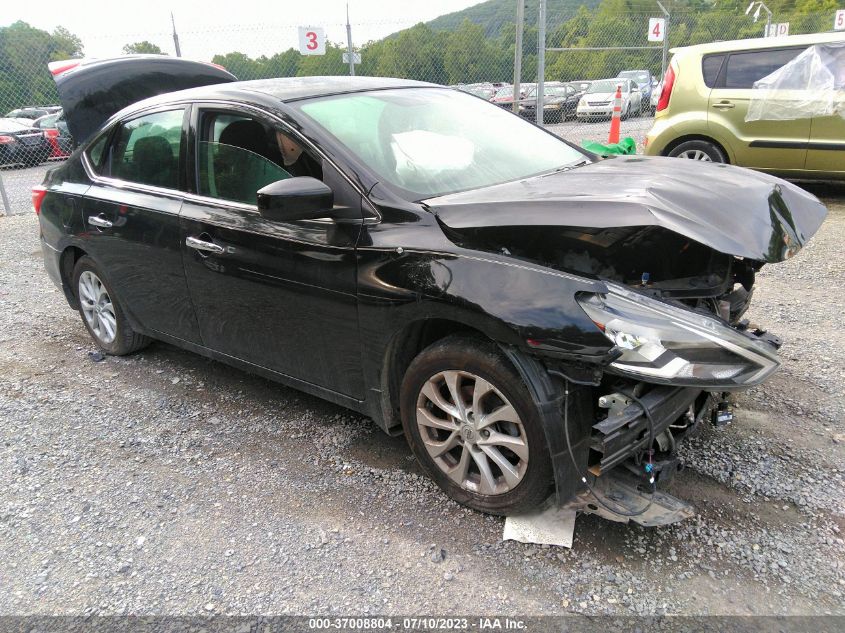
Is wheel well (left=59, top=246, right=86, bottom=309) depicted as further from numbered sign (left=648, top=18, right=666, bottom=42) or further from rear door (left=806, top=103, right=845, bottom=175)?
numbered sign (left=648, top=18, right=666, bottom=42)

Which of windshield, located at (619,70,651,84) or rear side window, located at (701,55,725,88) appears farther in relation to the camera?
windshield, located at (619,70,651,84)

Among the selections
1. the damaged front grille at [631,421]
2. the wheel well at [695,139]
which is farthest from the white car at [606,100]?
the damaged front grille at [631,421]

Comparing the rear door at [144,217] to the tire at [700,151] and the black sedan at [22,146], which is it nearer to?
the tire at [700,151]

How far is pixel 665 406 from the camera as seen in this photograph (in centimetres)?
230

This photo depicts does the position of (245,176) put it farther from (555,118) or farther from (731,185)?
(555,118)

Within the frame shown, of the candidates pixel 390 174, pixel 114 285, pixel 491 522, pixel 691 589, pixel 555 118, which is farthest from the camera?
pixel 555 118

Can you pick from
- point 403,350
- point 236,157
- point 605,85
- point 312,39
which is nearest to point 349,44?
point 312,39

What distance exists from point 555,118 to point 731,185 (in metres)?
14.9

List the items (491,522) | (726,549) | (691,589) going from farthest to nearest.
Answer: (491,522) < (726,549) < (691,589)

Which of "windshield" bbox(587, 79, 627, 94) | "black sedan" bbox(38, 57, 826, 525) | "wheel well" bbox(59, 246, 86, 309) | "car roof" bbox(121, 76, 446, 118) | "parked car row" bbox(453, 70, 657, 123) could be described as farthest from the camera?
"windshield" bbox(587, 79, 627, 94)

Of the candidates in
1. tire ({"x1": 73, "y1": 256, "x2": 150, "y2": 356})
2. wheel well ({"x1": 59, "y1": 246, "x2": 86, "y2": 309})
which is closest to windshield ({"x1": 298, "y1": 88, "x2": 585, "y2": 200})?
tire ({"x1": 73, "y1": 256, "x2": 150, "y2": 356})

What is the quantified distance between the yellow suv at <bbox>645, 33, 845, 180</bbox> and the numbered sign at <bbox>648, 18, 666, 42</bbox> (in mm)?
5410

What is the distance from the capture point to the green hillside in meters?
10.0

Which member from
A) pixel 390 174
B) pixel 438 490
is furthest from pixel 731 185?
pixel 438 490
